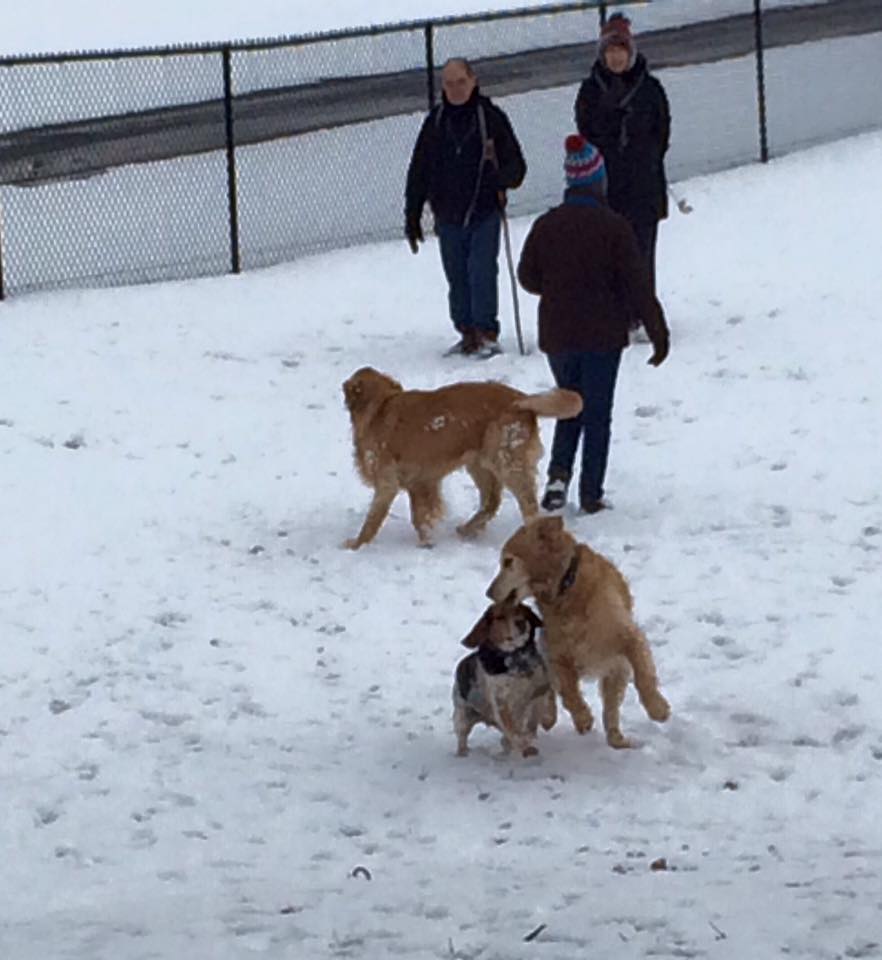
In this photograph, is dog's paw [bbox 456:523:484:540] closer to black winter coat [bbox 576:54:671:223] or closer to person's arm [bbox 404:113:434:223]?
black winter coat [bbox 576:54:671:223]

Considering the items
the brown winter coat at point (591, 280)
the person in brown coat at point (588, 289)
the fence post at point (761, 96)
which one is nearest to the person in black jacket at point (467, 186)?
the person in brown coat at point (588, 289)

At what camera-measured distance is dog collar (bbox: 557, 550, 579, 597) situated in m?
7.35

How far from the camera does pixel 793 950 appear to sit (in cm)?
530

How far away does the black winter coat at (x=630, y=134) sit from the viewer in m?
13.6

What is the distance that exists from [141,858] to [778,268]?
11.0 metres

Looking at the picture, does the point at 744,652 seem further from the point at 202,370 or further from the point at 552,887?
the point at 202,370

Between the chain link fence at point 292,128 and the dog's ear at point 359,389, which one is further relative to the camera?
the chain link fence at point 292,128

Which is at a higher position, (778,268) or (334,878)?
(778,268)

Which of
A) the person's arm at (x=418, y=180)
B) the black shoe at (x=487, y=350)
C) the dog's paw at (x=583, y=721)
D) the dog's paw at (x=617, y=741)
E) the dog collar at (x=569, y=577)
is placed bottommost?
the dog's paw at (x=617, y=741)

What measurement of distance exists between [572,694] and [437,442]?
292 centimetres

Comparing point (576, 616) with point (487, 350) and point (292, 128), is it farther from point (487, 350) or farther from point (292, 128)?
point (292, 128)

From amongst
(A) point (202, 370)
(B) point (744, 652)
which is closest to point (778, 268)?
(A) point (202, 370)

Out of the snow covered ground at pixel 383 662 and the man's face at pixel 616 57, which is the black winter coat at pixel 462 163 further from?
the snow covered ground at pixel 383 662

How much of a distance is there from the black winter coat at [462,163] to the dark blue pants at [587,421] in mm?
3676
